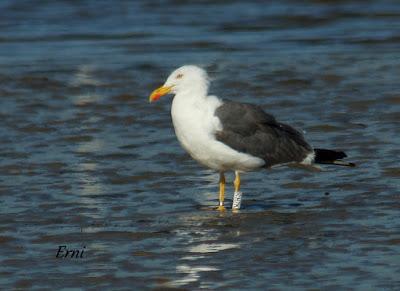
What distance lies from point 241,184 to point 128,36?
818 centimetres

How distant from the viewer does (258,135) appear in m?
9.14

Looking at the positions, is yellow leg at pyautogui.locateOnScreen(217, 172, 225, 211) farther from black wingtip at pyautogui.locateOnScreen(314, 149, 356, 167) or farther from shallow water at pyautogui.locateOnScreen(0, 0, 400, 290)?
black wingtip at pyautogui.locateOnScreen(314, 149, 356, 167)

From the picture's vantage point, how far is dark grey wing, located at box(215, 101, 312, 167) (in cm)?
891

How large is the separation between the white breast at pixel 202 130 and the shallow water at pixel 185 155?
41 cm

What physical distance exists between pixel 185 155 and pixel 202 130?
2.09 meters

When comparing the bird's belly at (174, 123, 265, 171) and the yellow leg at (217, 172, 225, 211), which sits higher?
the bird's belly at (174, 123, 265, 171)

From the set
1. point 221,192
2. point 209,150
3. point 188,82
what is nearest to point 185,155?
point 221,192

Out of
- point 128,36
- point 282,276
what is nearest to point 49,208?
point 282,276

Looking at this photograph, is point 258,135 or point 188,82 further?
point 258,135

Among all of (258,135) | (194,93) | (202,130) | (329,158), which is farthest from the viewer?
(329,158)

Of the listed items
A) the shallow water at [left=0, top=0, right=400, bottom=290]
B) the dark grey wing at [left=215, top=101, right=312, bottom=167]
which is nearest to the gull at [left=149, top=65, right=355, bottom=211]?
the dark grey wing at [left=215, top=101, right=312, bottom=167]

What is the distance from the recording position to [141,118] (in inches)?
489

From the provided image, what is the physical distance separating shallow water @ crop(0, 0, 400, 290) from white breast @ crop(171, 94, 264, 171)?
408mm

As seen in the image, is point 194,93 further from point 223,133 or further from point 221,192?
point 221,192
